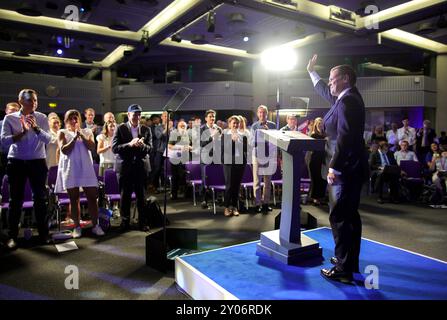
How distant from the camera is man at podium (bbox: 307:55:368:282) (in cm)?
267

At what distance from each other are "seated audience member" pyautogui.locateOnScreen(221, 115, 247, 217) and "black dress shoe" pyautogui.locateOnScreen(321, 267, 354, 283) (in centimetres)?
290

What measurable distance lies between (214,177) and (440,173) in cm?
441

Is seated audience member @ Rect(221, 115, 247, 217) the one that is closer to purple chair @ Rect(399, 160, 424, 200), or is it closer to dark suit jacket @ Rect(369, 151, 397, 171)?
dark suit jacket @ Rect(369, 151, 397, 171)

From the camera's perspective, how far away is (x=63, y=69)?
13250 millimetres

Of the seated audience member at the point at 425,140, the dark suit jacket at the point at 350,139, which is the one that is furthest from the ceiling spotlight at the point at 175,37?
the dark suit jacket at the point at 350,139

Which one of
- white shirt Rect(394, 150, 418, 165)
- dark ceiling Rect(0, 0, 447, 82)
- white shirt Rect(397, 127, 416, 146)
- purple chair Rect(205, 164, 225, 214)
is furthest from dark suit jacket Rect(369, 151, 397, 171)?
purple chair Rect(205, 164, 225, 214)

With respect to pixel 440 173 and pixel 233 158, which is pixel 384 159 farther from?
pixel 233 158

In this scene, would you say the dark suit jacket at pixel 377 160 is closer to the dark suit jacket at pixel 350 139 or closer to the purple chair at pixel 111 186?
the purple chair at pixel 111 186

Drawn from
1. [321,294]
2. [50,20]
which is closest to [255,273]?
[321,294]

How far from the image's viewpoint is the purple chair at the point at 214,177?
5.91m

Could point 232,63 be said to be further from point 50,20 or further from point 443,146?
point 443,146

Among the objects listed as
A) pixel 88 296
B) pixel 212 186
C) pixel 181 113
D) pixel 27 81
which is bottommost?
pixel 88 296

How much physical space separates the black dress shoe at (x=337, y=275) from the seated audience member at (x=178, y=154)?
15.2ft
